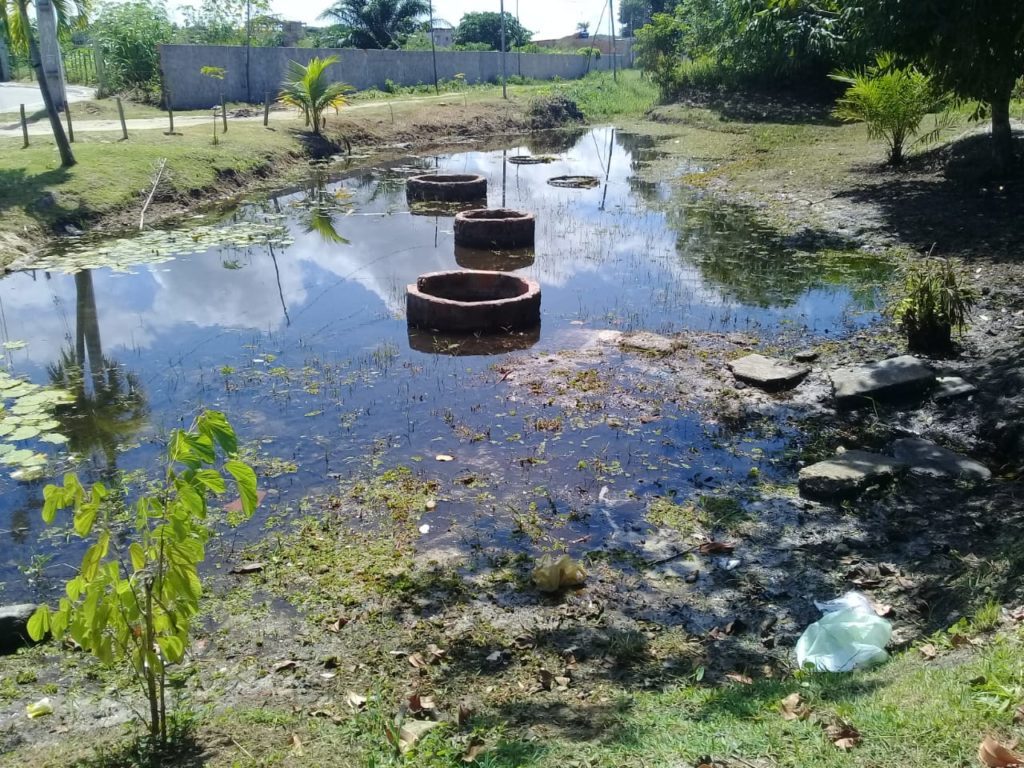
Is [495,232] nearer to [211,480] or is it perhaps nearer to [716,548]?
[716,548]

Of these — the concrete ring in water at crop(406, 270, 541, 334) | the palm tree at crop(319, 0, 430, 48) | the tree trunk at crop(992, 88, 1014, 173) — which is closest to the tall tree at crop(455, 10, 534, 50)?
the palm tree at crop(319, 0, 430, 48)

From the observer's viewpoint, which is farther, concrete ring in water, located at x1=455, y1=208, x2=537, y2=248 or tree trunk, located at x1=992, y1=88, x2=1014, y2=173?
concrete ring in water, located at x1=455, y1=208, x2=537, y2=248

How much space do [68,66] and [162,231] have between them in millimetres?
26705

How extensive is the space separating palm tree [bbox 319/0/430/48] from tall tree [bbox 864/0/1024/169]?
35.4m

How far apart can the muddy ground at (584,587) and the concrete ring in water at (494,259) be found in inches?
212

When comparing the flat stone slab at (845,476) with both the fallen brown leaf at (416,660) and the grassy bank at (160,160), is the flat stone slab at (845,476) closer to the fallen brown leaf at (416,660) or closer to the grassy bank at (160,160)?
the fallen brown leaf at (416,660)

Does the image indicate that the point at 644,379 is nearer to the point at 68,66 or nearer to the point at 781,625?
the point at 781,625

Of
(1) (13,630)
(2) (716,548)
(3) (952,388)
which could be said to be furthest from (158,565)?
(3) (952,388)

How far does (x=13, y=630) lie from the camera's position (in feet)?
13.9

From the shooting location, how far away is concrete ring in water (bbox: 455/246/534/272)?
12.6 meters

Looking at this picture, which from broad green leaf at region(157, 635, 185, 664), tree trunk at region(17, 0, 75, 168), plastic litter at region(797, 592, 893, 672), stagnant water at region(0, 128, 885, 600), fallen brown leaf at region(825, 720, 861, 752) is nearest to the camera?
fallen brown leaf at region(825, 720, 861, 752)

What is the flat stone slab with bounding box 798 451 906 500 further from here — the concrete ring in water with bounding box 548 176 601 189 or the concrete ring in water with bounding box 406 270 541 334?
the concrete ring in water with bounding box 548 176 601 189

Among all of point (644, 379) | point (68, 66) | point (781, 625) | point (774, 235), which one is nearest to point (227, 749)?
point (781, 625)

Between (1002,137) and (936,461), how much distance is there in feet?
31.0
